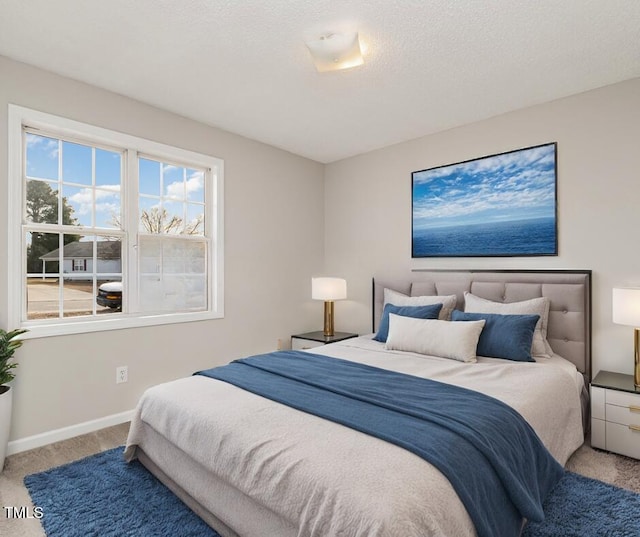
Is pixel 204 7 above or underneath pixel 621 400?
above

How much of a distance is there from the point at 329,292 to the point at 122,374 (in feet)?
6.82

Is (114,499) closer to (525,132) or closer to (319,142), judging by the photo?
(319,142)

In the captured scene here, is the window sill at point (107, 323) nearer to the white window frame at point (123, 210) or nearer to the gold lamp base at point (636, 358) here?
the white window frame at point (123, 210)

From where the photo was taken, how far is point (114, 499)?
2018mm

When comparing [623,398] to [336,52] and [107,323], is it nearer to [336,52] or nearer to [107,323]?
[336,52]

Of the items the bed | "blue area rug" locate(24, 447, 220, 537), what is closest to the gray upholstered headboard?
the bed

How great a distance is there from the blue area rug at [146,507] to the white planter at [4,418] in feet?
0.82

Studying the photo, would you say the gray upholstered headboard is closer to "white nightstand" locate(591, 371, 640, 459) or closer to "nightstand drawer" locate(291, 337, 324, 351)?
"white nightstand" locate(591, 371, 640, 459)

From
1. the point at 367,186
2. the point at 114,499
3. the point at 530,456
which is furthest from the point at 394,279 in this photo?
the point at 114,499

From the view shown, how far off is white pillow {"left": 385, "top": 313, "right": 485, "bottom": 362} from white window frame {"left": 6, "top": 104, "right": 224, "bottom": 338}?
5.70 ft

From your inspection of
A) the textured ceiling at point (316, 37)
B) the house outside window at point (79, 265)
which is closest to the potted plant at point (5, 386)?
the house outside window at point (79, 265)

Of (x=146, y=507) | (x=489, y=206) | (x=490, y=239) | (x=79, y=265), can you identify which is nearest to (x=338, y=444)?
(x=146, y=507)

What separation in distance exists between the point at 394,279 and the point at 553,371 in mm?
1852

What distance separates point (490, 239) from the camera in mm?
3471
